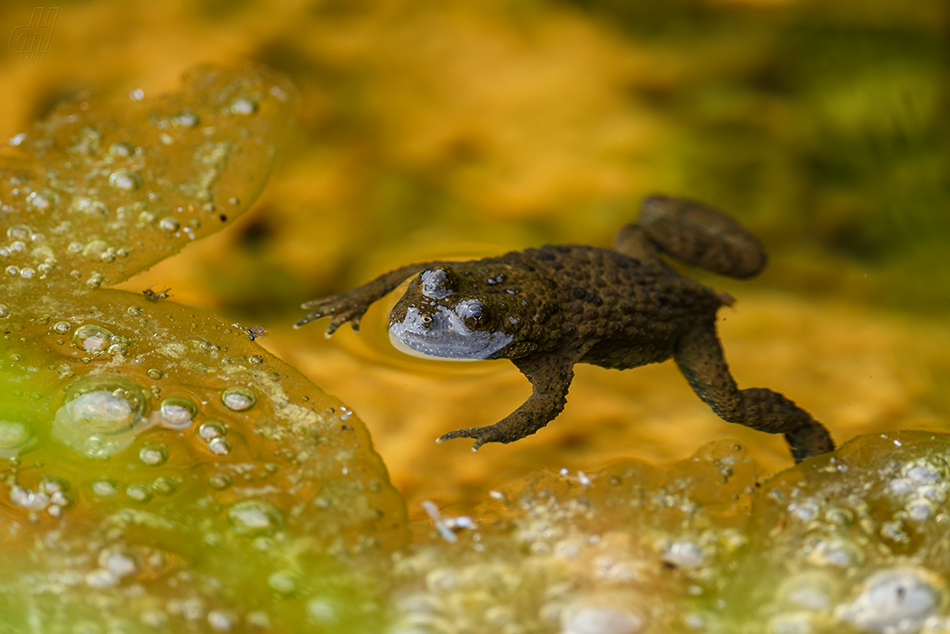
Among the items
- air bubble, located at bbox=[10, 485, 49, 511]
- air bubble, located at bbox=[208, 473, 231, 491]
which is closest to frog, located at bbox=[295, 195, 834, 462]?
air bubble, located at bbox=[208, 473, 231, 491]

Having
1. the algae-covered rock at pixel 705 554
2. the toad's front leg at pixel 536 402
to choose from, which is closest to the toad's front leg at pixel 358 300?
the toad's front leg at pixel 536 402

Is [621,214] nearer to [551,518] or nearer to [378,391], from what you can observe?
[378,391]

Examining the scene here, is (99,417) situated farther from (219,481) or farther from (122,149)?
(122,149)

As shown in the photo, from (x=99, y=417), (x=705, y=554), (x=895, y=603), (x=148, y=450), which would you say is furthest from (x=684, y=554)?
(x=99, y=417)

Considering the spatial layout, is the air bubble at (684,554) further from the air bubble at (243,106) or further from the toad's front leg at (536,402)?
the air bubble at (243,106)

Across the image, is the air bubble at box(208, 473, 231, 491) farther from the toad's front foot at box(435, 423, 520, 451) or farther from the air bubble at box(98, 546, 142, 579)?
the toad's front foot at box(435, 423, 520, 451)
